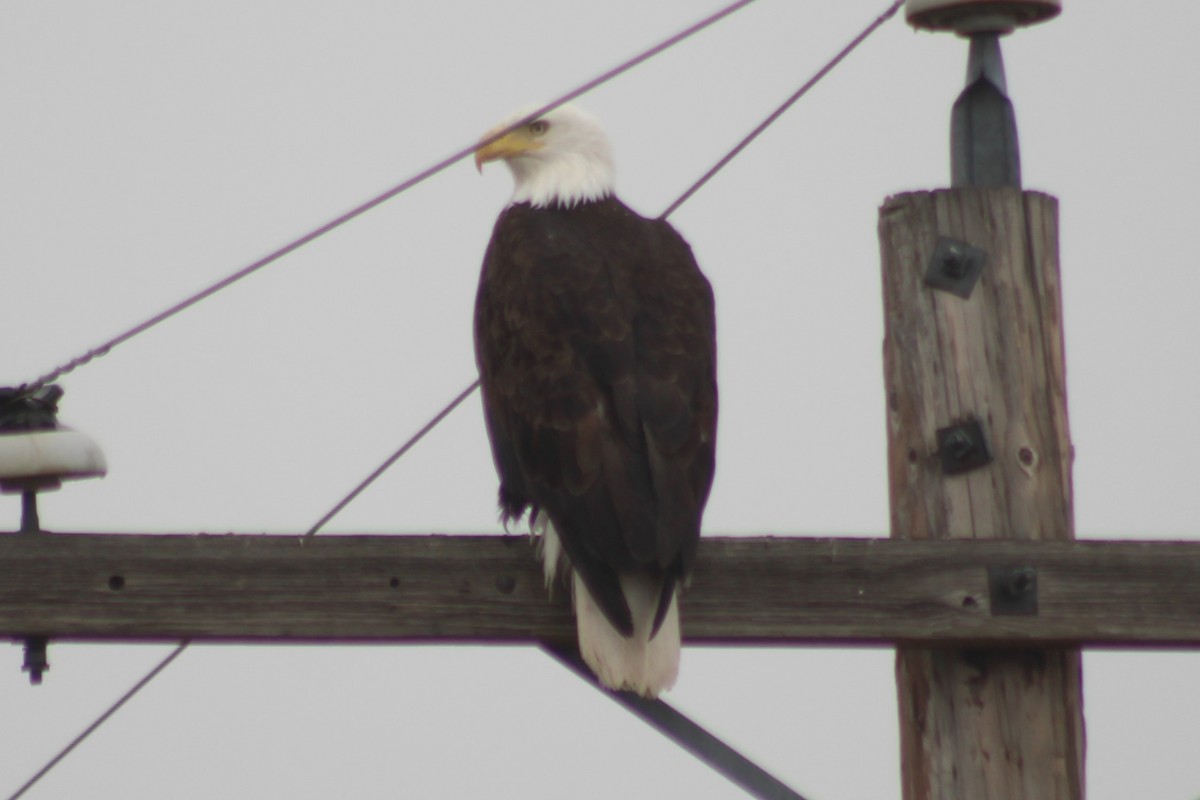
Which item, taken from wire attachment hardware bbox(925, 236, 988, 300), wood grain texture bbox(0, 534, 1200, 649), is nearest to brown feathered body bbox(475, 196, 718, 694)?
wood grain texture bbox(0, 534, 1200, 649)

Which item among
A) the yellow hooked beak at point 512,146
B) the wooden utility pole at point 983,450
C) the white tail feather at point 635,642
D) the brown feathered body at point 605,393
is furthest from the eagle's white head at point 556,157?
the white tail feather at point 635,642

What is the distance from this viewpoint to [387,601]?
12.0 feet

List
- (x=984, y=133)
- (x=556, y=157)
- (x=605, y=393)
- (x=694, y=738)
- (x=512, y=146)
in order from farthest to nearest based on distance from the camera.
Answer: (x=512, y=146) < (x=556, y=157) < (x=605, y=393) < (x=984, y=133) < (x=694, y=738)

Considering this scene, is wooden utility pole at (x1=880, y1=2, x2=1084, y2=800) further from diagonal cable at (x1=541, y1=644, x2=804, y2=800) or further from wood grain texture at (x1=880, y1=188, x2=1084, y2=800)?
diagonal cable at (x1=541, y1=644, x2=804, y2=800)

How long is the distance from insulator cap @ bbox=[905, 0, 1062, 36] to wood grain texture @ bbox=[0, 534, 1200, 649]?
1016mm

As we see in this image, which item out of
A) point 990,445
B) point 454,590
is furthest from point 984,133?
point 454,590

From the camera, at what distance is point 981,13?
3.98 metres

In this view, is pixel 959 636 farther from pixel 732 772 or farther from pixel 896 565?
pixel 732 772

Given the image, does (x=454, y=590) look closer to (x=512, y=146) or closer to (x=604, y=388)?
(x=604, y=388)

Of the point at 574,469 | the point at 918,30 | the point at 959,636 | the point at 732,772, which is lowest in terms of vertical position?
the point at 732,772

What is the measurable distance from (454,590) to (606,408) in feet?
1.71

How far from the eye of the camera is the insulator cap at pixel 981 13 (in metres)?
3.96

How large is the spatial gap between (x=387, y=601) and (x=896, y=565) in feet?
2.91

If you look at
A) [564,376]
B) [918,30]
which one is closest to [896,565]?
[564,376]
